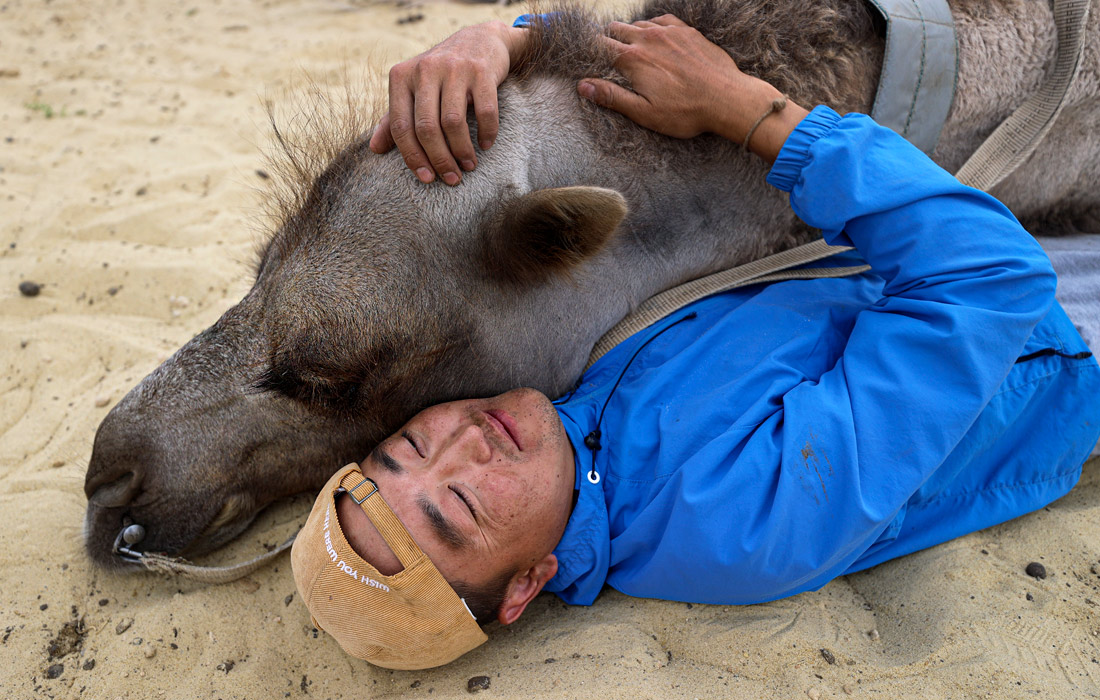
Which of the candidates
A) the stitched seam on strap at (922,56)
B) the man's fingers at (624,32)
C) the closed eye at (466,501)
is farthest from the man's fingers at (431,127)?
the stitched seam on strap at (922,56)

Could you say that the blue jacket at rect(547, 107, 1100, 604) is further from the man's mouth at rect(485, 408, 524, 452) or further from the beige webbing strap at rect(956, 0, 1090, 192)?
the beige webbing strap at rect(956, 0, 1090, 192)

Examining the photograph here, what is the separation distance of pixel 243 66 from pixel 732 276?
5167 mm

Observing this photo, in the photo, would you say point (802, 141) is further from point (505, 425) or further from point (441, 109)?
point (505, 425)

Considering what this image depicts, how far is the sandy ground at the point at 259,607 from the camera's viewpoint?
2076 millimetres

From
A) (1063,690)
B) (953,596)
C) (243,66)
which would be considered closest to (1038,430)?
(953,596)

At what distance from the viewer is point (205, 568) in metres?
2.48

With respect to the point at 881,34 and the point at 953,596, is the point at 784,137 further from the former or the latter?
the point at 953,596

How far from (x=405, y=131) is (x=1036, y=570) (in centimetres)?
221

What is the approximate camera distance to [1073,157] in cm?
280


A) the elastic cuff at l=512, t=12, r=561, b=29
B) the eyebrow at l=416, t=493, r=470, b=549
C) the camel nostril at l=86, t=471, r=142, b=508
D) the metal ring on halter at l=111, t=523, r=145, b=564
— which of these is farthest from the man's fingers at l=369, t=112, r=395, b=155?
A: the metal ring on halter at l=111, t=523, r=145, b=564

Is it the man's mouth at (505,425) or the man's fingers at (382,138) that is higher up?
the man's fingers at (382,138)

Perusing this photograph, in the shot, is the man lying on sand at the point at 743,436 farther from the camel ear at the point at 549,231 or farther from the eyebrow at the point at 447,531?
the camel ear at the point at 549,231

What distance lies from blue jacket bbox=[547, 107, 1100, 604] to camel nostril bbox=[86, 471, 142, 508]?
1.31 metres

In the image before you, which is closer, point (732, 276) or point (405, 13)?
point (732, 276)
